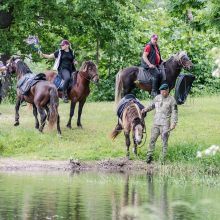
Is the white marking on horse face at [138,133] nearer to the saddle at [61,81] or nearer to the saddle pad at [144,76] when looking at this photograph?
the saddle at [61,81]

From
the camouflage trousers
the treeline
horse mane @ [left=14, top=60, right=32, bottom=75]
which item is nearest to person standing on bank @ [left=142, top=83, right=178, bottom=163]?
the camouflage trousers

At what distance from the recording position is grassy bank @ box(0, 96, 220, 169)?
2138 cm

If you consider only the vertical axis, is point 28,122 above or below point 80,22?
below

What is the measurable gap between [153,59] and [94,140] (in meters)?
3.50

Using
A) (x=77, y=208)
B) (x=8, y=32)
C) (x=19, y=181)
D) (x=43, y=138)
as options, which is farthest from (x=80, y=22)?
(x=77, y=208)

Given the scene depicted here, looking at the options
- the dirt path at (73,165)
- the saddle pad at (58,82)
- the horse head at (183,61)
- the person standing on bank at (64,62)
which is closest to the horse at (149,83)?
the horse head at (183,61)

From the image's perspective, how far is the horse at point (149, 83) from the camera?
25.2 metres

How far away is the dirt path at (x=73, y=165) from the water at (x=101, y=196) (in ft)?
3.17

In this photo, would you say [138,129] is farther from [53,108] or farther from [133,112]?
[53,108]

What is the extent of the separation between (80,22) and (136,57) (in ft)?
11.3

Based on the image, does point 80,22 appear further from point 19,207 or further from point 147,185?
point 19,207

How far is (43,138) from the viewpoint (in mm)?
22875

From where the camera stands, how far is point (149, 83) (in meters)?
25.5

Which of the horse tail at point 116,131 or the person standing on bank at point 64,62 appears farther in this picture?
the person standing on bank at point 64,62
